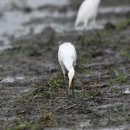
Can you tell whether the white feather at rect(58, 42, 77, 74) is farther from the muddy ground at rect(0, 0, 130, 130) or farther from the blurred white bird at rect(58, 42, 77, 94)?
the muddy ground at rect(0, 0, 130, 130)

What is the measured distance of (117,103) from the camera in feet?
32.6

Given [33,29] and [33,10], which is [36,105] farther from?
[33,10]

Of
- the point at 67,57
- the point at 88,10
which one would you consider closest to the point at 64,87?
the point at 67,57

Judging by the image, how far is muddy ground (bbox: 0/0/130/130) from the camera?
9.05 m

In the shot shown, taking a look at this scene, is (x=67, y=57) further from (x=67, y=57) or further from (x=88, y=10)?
(x=88, y=10)

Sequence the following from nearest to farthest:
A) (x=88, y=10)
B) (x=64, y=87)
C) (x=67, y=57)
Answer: (x=67, y=57) < (x=64, y=87) < (x=88, y=10)

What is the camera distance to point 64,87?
1157cm

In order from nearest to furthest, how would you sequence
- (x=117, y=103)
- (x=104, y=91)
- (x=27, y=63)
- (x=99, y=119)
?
(x=99, y=119), (x=117, y=103), (x=104, y=91), (x=27, y=63)

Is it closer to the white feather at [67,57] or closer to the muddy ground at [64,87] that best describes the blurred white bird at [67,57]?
the white feather at [67,57]

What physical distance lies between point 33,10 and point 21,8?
2.27 ft

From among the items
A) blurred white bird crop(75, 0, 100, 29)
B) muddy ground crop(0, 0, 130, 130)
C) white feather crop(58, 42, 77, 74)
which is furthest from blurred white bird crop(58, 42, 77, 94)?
blurred white bird crop(75, 0, 100, 29)

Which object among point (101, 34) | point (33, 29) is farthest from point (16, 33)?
point (101, 34)

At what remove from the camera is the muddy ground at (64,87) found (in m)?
9.05

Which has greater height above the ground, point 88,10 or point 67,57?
point 67,57
